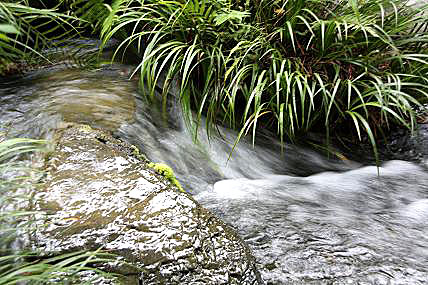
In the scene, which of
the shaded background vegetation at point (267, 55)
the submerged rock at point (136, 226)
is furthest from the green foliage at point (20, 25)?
the submerged rock at point (136, 226)

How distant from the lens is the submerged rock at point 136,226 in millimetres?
1213

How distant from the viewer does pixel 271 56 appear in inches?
107

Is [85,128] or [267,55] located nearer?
[85,128]

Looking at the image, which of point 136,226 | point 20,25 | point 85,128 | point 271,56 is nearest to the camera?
point 136,226

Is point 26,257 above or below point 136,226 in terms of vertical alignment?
below

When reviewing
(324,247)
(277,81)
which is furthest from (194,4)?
(324,247)

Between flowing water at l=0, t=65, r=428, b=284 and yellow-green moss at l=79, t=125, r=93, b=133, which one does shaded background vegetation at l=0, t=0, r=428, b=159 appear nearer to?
flowing water at l=0, t=65, r=428, b=284

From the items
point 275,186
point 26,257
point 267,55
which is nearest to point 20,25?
point 26,257

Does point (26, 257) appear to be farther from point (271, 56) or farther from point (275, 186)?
point (271, 56)

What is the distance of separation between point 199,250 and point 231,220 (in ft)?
2.03

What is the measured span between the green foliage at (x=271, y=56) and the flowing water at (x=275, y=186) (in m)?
0.23

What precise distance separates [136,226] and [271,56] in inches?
69.2

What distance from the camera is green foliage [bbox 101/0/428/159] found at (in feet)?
8.50

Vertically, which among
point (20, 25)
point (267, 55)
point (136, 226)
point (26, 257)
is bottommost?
point (26, 257)
